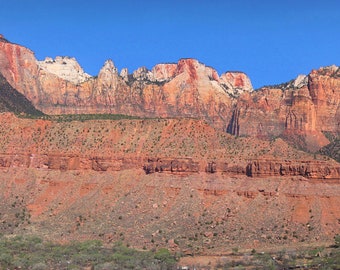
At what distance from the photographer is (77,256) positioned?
77.3 metres

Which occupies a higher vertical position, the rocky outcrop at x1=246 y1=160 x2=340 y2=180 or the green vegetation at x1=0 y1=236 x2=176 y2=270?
the rocky outcrop at x1=246 y1=160 x2=340 y2=180

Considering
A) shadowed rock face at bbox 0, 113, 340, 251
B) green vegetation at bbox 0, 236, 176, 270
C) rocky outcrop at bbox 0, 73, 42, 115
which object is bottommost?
green vegetation at bbox 0, 236, 176, 270

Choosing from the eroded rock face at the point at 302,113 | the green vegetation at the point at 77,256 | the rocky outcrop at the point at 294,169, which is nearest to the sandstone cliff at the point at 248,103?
the eroded rock face at the point at 302,113

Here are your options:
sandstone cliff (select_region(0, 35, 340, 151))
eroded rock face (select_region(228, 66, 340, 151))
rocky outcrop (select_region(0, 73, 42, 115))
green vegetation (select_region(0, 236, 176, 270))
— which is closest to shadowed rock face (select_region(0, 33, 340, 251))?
green vegetation (select_region(0, 236, 176, 270))

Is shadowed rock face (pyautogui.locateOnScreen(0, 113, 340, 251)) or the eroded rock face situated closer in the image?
shadowed rock face (pyautogui.locateOnScreen(0, 113, 340, 251))

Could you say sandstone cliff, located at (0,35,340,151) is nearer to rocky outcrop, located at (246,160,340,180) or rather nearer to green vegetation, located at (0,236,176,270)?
rocky outcrop, located at (246,160,340,180)

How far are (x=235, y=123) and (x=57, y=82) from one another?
51426 millimetres

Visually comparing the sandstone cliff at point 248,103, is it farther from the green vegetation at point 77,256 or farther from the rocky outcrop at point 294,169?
the green vegetation at point 77,256

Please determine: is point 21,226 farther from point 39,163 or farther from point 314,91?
point 314,91

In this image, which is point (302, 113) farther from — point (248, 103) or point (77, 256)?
point (77, 256)

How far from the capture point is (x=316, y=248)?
78250 mm

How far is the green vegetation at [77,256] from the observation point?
74.1 meters

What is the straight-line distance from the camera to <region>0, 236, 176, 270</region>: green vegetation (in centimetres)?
7412

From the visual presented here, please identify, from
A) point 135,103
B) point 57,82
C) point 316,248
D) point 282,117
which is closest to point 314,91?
point 282,117
